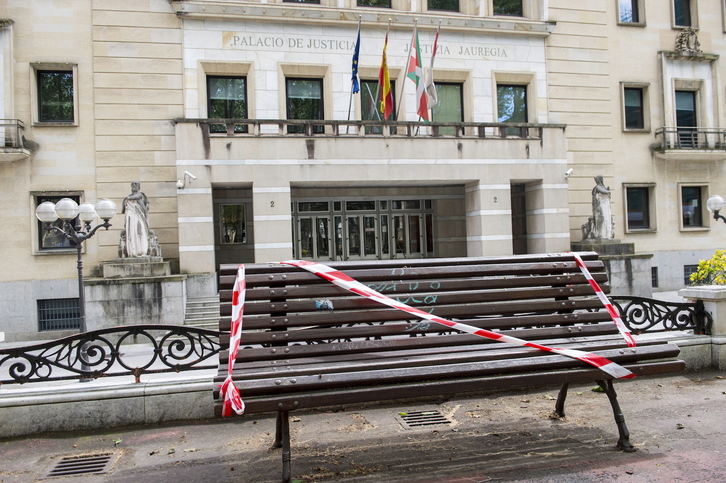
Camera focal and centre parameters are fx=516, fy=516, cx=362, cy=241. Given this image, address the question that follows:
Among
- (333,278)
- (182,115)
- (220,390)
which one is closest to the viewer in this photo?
(220,390)

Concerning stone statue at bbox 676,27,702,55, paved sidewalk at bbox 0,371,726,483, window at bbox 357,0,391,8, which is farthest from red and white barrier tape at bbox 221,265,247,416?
stone statue at bbox 676,27,702,55

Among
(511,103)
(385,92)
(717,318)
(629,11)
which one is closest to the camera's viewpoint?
(717,318)

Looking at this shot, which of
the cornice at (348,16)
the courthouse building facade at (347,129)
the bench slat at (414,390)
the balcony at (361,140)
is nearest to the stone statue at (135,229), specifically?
the courthouse building facade at (347,129)

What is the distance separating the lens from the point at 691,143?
900 inches

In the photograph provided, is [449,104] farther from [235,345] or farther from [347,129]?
[235,345]

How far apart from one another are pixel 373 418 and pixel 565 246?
15.8m

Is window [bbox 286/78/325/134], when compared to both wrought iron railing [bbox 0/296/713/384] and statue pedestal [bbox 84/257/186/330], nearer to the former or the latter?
statue pedestal [bbox 84/257/186/330]

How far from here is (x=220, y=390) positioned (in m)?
3.84

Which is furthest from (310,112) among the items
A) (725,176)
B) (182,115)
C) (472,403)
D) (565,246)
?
(725,176)

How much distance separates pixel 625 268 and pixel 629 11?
1232 centimetres

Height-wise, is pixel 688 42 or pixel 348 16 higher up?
pixel 688 42

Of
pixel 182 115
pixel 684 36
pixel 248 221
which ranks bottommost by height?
pixel 248 221

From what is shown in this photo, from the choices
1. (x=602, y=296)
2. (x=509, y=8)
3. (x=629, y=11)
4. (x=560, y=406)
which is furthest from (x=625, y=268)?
(x=602, y=296)

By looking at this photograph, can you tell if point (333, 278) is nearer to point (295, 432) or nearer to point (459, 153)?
point (295, 432)
